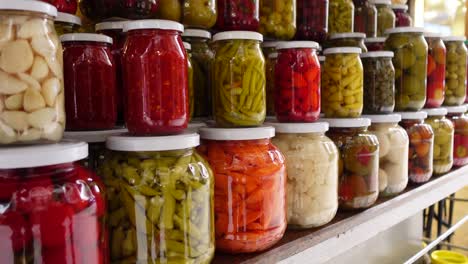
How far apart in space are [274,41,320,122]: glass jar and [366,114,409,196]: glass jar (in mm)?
302

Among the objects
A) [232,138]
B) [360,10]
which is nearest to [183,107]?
[232,138]

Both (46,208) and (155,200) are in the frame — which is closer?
(46,208)

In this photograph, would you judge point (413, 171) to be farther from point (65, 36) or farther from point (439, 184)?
point (65, 36)

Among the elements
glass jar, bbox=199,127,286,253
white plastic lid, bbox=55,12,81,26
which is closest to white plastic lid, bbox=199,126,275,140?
glass jar, bbox=199,127,286,253

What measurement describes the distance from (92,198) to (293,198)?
47 centimetres

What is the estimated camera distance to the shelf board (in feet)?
2.70

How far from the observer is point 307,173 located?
3.03ft

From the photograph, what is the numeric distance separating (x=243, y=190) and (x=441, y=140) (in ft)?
3.13

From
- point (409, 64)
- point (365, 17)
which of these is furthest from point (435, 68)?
point (365, 17)

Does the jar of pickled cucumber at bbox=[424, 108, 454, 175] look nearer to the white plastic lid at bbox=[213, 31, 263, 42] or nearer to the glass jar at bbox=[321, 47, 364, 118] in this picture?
the glass jar at bbox=[321, 47, 364, 118]

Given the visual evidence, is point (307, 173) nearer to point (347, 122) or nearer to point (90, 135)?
point (347, 122)

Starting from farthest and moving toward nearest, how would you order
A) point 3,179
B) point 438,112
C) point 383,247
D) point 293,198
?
1. point 383,247
2. point 438,112
3. point 293,198
4. point 3,179

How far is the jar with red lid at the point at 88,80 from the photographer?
2.49ft

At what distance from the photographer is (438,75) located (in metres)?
1.39
